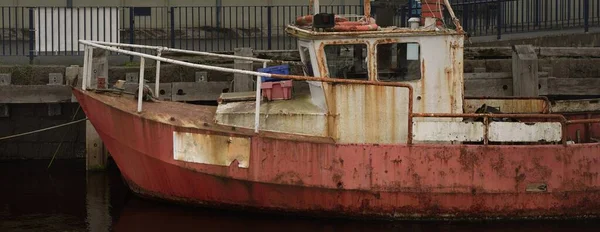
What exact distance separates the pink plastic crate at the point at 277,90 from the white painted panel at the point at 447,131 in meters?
1.77

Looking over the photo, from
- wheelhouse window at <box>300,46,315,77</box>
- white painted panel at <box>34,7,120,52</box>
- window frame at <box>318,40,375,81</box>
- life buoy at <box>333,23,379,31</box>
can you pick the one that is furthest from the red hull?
white painted panel at <box>34,7,120,52</box>

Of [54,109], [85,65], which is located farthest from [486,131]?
[54,109]

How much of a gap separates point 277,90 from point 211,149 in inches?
48.0

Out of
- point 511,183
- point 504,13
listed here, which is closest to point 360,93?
point 511,183

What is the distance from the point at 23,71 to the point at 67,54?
6.40 feet

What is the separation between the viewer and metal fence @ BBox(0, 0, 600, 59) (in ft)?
62.1

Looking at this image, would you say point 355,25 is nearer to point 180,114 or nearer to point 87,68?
point 180,114

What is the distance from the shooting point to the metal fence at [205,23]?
1892 centimetres

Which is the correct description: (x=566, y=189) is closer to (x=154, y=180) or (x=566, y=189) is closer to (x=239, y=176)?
(x=239, y=176)

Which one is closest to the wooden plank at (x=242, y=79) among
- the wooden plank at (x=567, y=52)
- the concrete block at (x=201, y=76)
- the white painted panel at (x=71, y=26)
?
the concrete block at (x=201, y=76)

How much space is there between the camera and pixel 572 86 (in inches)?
642

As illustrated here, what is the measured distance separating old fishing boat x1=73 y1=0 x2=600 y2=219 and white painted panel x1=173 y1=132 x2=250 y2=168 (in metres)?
0.01

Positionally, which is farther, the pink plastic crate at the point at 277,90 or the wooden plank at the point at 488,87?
the wooden plank at the point at 488,87

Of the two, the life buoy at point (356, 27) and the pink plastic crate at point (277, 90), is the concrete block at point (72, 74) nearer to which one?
the pink plastic crate at point (277, 90)
